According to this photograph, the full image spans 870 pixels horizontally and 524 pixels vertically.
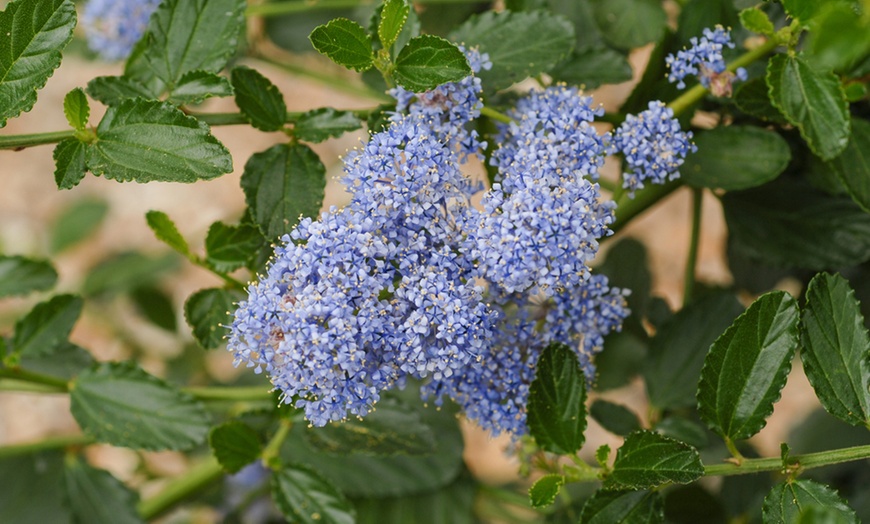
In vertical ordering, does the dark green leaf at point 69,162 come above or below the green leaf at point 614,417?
below

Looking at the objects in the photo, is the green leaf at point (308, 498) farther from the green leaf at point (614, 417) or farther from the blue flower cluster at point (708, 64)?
the blue flower cluster at point (708, 64)

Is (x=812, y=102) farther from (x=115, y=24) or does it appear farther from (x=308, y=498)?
(x=115, y=24)

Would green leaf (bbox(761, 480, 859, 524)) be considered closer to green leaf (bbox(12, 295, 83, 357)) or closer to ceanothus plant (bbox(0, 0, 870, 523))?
ceanothus plant (bbox(0, 0, 870, 523))

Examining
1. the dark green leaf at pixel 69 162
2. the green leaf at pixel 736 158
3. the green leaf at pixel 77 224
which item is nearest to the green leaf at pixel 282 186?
the dark green leaf at pixel 69 162

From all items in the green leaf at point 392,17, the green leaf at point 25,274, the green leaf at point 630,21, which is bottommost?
the green leaf at point 25,274

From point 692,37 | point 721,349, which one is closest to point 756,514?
point 721,349

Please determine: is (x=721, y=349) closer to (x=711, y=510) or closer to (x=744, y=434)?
(x=744, y=434)
